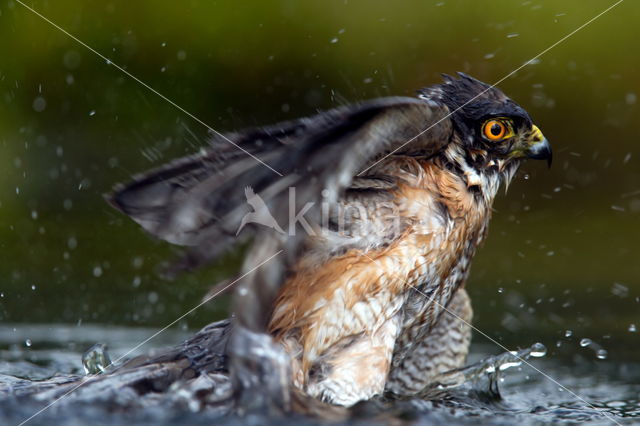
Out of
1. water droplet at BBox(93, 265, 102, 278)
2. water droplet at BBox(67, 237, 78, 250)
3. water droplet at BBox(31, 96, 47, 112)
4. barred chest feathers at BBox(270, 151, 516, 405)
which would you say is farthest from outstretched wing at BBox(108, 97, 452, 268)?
water droplet at BBox(31, 96, 47, 112)

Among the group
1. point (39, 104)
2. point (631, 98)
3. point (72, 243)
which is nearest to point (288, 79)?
Result: point (39, 104)

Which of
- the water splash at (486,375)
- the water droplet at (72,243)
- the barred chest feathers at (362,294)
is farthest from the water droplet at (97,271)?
the barred chest feathers at (362,294)

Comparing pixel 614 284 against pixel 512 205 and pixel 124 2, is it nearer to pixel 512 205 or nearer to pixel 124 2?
pixel 512 205

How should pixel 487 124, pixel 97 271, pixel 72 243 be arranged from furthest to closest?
pixel 72 243 < pixel 97 271 < pixel 487 124

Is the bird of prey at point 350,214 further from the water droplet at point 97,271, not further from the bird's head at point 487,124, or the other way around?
the water droplet at point 97,271

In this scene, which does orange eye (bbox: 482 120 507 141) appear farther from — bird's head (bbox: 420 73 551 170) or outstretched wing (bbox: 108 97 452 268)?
outstretched wing (bbox: 108 97 452 268)

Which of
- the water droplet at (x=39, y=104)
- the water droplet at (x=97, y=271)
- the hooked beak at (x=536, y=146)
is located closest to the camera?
the hooked beak at (x=536, y=146)

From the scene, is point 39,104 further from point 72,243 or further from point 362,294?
point 362,294
